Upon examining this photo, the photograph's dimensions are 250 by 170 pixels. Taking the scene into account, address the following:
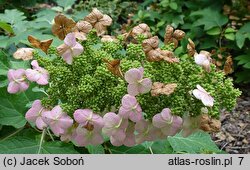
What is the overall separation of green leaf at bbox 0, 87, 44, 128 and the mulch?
1.62m

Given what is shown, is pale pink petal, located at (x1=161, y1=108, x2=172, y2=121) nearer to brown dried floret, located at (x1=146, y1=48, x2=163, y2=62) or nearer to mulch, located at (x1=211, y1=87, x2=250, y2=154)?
brown dried floret, located at (x1=146, y1=48, x2=163, y2=62)

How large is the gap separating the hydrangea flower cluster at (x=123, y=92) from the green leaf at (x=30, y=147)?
A: 10 centimetres

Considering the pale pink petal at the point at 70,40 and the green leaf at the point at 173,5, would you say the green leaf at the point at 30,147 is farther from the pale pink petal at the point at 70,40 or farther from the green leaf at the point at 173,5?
the green leaf at the point at 173,5

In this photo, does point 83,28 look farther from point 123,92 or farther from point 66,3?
point 66,3

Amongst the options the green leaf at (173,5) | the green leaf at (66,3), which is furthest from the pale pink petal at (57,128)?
the green leaf at (173,5)

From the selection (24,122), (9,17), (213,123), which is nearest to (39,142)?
(24,122)

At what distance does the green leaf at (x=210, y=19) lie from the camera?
3.55 meters

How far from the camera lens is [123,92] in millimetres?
1089

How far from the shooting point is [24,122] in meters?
1.34

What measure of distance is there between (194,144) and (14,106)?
0.53 metres

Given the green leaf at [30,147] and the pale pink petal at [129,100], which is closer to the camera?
the pale pink petal at [129,100]

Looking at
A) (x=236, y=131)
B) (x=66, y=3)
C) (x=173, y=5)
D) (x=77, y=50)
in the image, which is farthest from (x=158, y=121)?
(x=173, y=5)

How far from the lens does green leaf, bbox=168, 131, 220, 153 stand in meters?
1.40

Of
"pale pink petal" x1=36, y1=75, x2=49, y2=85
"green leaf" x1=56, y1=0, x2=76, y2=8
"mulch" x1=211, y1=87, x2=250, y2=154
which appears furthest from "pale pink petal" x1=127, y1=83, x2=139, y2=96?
"mulch" x1=211, y1=87, x2=250, y2=154
